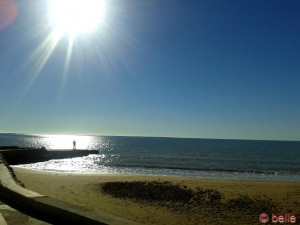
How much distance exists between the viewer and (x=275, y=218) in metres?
13.8

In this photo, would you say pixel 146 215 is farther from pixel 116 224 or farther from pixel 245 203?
pixel 116 224

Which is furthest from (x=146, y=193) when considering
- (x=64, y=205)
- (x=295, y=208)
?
(x=64, y=205)

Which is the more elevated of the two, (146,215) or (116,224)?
(116,224)

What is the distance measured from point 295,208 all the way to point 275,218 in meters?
2.38

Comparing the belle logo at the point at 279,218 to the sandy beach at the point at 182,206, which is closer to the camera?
the sandy beach at the point at 182,206

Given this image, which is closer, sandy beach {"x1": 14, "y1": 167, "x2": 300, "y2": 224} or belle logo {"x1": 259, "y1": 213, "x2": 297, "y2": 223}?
sandy beach {"x1": 14, "y1": 167, "x2": 300, "y2": 224}

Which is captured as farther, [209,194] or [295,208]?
[209,194]

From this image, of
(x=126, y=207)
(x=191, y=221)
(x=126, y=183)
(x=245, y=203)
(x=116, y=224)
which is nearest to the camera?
(x=116, y=224)

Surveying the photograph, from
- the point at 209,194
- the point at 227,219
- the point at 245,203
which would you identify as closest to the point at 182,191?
the point at 209,194

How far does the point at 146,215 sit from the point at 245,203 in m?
5.42

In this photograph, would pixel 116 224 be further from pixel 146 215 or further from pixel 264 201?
pixel 264 201

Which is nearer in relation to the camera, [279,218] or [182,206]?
[279,218]

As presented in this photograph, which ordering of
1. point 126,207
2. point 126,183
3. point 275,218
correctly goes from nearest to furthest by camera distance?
point 275,218
point 126,207
point 126,183

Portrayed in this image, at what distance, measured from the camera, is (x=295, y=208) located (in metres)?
15.6
